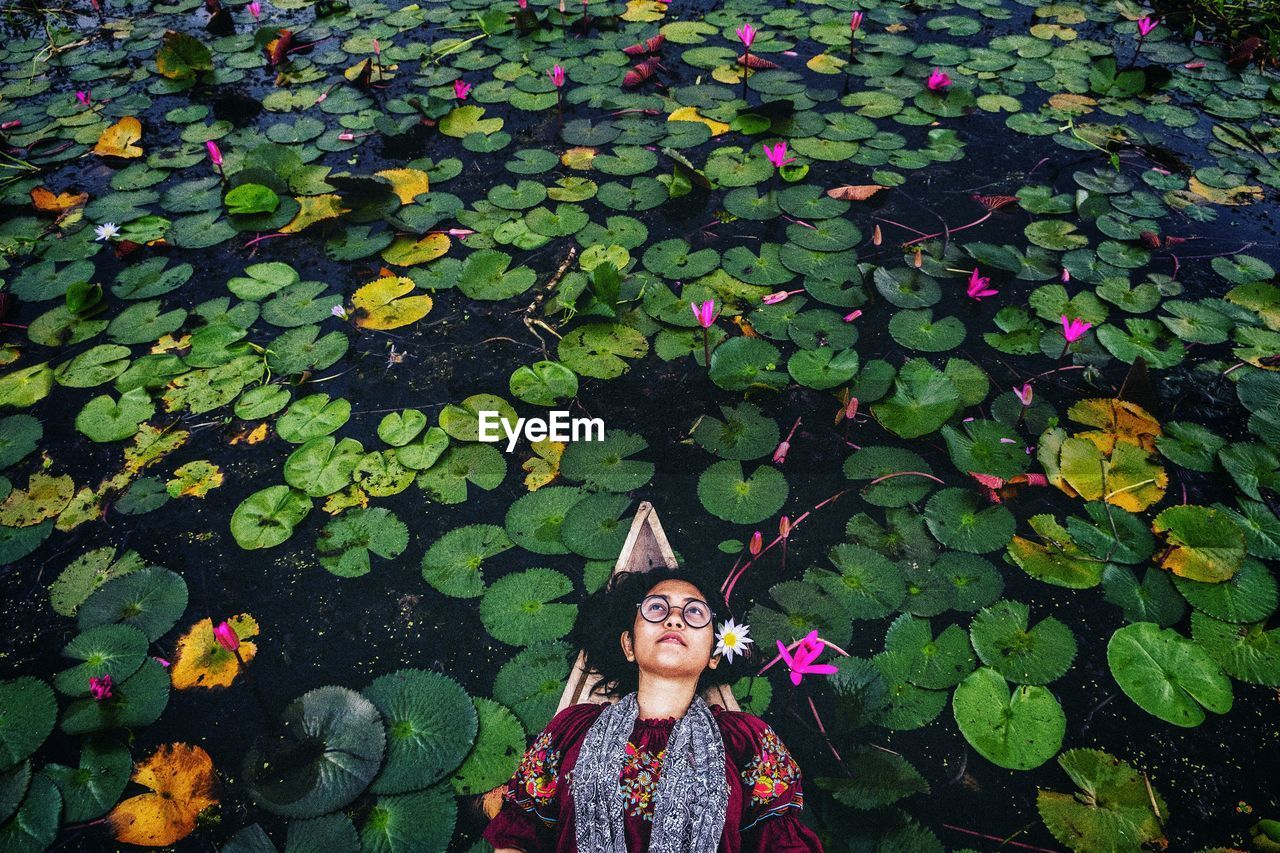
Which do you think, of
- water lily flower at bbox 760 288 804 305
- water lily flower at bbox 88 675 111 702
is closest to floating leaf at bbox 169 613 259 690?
water lily flower at bbox 88 675 111 702

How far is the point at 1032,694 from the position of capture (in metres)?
1.83

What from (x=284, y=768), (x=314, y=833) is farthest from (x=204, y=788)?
(x=314, y=833)

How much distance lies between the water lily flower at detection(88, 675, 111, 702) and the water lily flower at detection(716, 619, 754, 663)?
1.69m

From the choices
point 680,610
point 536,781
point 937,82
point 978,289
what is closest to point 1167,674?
point 680,610

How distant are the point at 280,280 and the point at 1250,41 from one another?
5.66m

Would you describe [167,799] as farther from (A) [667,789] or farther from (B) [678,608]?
(B) [678,608]

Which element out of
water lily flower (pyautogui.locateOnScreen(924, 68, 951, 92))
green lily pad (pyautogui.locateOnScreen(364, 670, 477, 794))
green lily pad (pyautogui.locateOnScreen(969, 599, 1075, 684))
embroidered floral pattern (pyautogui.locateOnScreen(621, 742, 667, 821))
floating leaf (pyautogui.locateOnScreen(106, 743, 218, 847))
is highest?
water lily flower (pyautogui.locateOnScreen(924, 68, 951, 92))

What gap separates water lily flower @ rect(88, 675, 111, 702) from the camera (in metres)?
1.89

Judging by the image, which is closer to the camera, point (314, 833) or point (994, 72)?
point (314, 833)

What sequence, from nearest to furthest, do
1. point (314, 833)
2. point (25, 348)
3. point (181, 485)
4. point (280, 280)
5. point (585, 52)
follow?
point (314, 833) → point (181, 485) → point (25, 348) → point (280, 280) → point (585, 52)

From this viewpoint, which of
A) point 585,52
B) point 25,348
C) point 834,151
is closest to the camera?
point 25,348

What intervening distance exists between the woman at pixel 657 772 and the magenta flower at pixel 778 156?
2.32 meters

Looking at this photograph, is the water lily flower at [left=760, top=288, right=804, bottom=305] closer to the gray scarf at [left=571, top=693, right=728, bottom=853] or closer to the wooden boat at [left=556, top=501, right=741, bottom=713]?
the wooden boat at [left=556, top=501, right=741, bottom=713]

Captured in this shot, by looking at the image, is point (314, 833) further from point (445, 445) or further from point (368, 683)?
point (445, 445)
